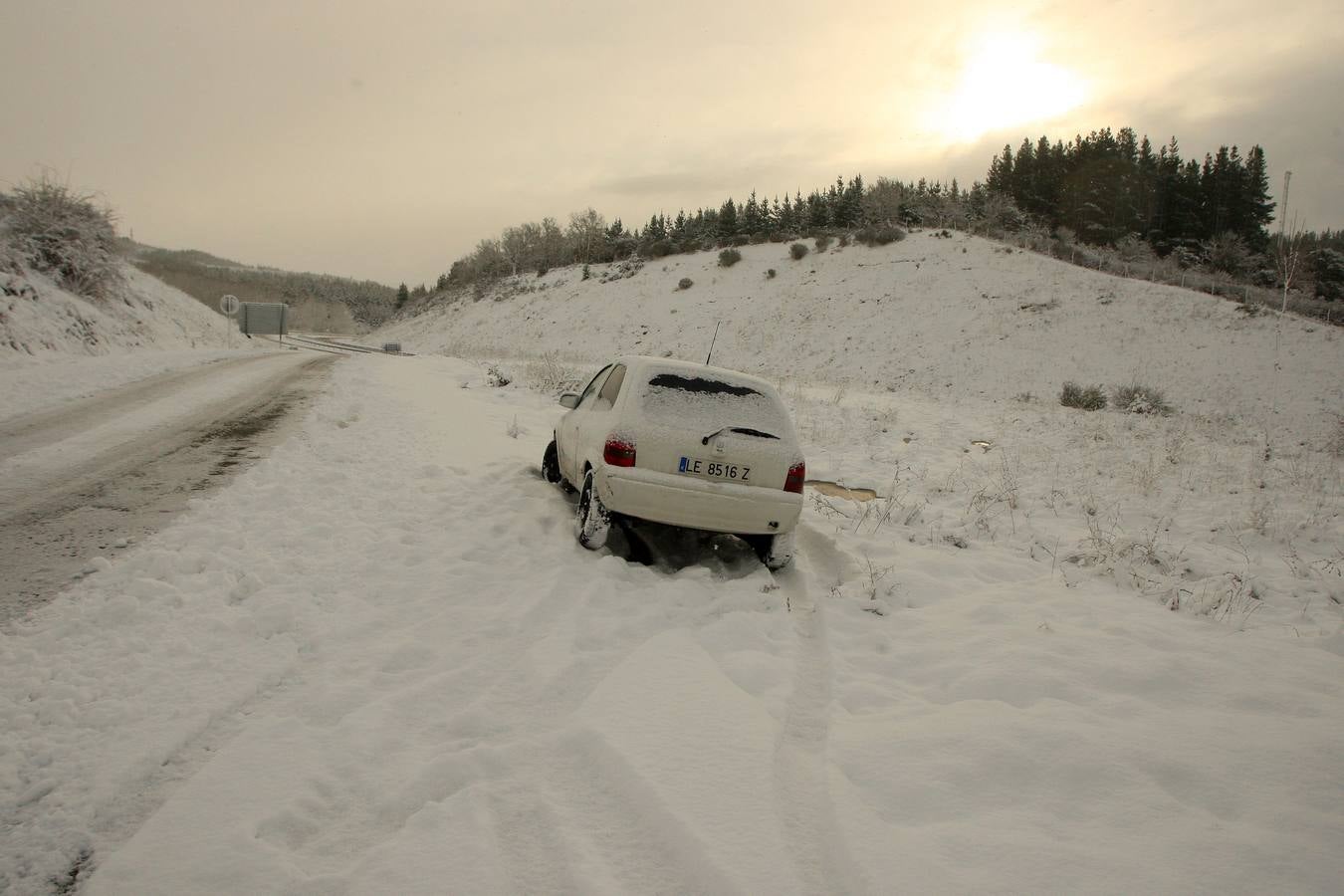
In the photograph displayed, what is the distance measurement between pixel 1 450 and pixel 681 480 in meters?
7.30

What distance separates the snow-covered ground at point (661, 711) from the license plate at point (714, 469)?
2.56ft

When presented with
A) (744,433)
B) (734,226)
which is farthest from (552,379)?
(734,226)

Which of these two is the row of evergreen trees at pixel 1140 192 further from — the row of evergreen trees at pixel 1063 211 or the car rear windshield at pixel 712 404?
the car rear windshield at pixel 712 404

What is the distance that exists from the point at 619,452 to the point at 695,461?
0.60m

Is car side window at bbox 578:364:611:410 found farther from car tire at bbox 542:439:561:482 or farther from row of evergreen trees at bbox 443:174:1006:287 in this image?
row of evergreen trees at bbox 443:174:1006:287

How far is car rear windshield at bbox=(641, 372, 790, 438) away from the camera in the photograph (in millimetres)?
5211

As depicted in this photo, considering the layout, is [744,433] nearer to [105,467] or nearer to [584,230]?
[105,467]

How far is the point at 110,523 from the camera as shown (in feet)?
15.9

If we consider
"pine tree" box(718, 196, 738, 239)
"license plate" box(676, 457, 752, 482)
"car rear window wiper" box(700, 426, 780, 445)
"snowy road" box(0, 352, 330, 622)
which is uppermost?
"pine tree" box(718, 196, 738, 239)

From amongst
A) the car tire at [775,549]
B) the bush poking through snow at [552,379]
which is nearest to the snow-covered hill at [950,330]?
the bush poking through snow at [552,379]

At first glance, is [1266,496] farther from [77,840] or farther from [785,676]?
[77,840]

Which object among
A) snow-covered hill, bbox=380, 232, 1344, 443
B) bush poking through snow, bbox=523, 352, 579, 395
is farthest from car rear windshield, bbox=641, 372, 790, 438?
snow-covered hill, bbox=380, 232, 1344, 443

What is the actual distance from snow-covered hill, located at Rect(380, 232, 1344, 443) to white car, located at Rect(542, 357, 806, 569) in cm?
1767

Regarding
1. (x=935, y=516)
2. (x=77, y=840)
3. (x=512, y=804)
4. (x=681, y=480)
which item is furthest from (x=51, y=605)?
(x=935, y=516)
